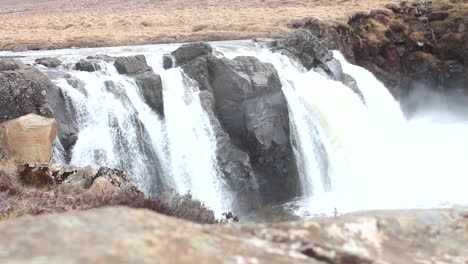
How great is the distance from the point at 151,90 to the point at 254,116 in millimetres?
4005

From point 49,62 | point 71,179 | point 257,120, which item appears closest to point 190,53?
point 257,120

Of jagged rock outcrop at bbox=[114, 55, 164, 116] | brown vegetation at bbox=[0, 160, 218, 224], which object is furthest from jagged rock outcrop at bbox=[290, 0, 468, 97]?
brown vegetation at bbox=[0, 160, 218, 224]

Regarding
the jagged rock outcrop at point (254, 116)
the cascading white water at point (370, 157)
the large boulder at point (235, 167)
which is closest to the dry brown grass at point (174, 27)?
the cascading white water at point (370, 157)

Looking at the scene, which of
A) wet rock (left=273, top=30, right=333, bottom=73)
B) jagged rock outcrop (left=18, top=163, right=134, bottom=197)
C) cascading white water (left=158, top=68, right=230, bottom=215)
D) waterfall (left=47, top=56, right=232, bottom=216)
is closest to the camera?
jagged rock outcrop (left=18, top=163, right=134, bottom=197)

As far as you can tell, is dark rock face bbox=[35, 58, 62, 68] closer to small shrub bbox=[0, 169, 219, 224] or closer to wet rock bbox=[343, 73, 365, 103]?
small shrub bbox=[0, 169, 219, 224]

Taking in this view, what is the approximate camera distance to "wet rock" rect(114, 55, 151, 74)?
17031 mm

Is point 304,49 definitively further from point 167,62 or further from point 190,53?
point 167,62

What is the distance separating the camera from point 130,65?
56.4 feet

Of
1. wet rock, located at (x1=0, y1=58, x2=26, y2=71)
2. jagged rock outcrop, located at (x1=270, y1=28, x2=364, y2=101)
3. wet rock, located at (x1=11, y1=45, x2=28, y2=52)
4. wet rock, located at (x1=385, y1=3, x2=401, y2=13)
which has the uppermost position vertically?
wet rock, located at (x1=385, y1=3, x2=401, y2=13)

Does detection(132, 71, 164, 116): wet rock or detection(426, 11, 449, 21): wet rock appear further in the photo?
detection(426, 11, 449, 21): wet rock

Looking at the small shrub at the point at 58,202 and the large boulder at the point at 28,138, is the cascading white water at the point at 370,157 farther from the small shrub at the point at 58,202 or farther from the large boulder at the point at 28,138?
the small shrub at the point at 58,202

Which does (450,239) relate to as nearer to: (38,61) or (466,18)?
(38,61)

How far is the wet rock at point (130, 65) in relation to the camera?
1703cm

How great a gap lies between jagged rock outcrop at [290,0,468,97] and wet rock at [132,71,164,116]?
1794cm
